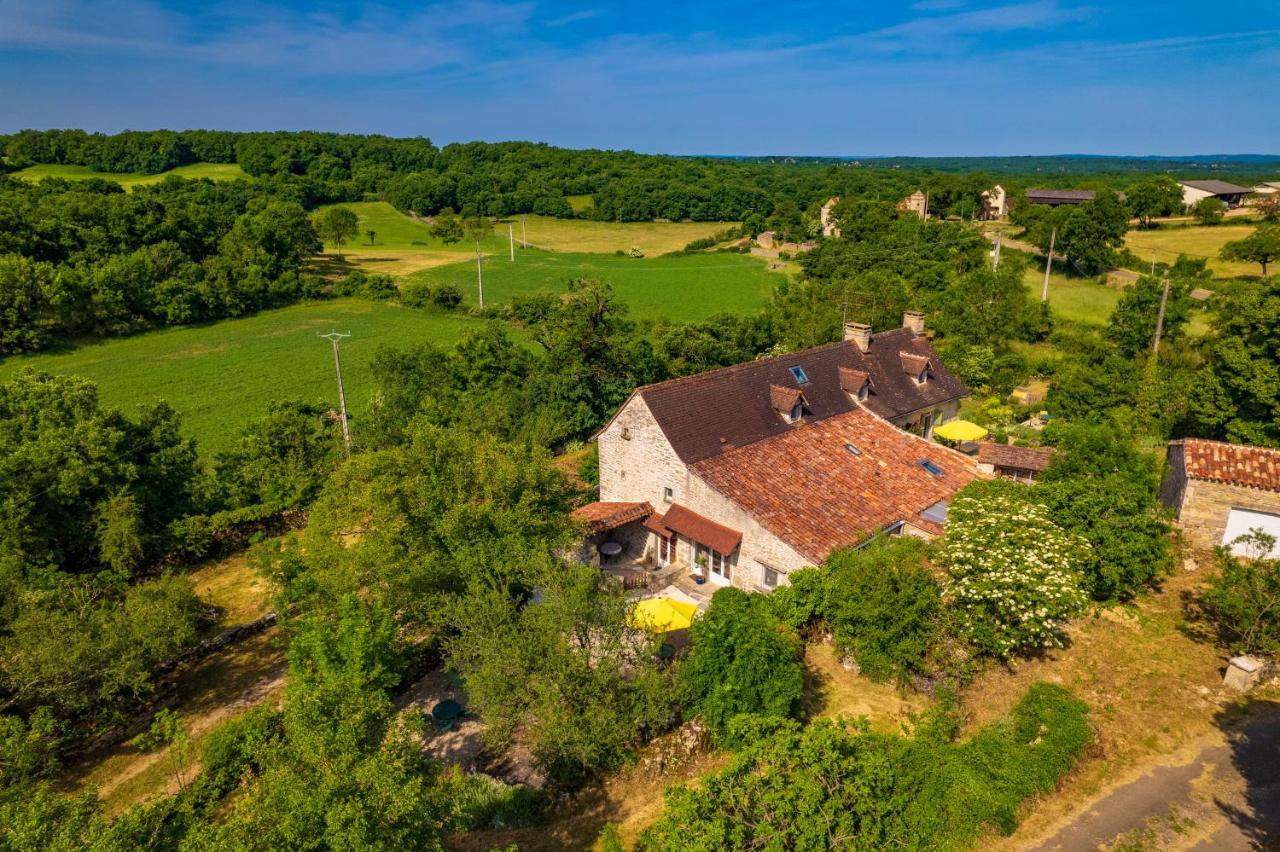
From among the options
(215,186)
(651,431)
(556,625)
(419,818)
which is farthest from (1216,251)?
(215,186)

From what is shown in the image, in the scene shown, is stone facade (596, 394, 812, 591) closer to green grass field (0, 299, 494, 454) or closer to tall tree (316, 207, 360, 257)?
green grass field (0, 299, 494, 454)

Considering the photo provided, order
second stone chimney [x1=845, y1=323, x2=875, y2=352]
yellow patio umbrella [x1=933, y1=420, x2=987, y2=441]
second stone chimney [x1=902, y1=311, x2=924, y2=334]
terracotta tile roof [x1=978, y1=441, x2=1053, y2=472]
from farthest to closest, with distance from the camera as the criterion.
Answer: second stone chimney [x1=902, y1=311, x2=924, y2=334] < second stone chimney [x1=845, y1=323, x2=875, y2=352] < yellow patio umbrella [x1=933, y1=420, x2=987, y2=441] < terracotta tile roof [x1=978, y1=441, x2=1053, y2=472]

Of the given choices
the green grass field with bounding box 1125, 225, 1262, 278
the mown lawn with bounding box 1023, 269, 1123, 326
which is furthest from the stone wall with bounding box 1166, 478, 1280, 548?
the green grass field with bounding box 1125, 225, 1262, 278

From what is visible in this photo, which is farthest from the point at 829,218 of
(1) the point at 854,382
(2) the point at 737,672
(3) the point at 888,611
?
(2) the point at 737,672

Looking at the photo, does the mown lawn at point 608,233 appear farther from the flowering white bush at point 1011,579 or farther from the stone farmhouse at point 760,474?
the flowering white bush at point 1011,579

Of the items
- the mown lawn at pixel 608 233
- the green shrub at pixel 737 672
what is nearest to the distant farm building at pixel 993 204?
the mown lawn at pixel 608 233

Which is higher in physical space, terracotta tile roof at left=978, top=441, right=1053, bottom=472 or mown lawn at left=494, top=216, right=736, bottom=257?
mown lawn at left=494, top=216, right=736, bottom=257
